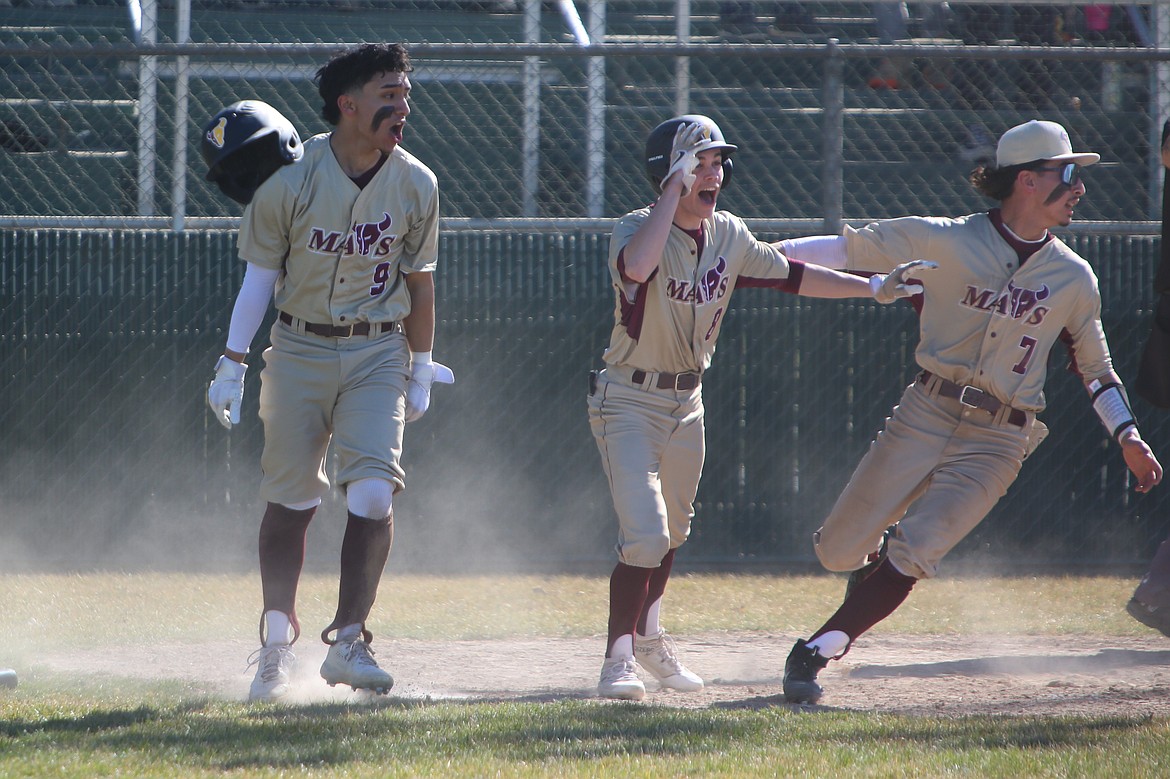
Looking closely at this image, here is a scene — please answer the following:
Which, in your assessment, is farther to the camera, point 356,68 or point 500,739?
point 356,68

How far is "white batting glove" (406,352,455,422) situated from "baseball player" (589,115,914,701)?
552mm

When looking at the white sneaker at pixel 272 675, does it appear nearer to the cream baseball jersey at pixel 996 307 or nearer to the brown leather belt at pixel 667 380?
the brown leather belt at pixel 667 380

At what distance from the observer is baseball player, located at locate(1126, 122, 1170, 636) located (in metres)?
5.04

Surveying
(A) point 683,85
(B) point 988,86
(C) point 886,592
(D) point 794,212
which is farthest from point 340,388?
(B) point 988,86

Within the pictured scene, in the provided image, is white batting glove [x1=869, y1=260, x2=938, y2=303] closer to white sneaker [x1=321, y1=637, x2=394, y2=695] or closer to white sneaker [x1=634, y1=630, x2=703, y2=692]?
white sneaker [x1=634, y1=630, x2=703, y2=692]

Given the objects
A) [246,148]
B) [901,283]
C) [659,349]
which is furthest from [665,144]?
[246,148]

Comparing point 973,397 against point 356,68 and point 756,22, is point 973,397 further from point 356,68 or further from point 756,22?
point 756,22

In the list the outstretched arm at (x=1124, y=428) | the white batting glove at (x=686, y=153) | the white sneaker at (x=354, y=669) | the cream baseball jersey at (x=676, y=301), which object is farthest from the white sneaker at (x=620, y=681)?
the outstretched arm at (x=1124, y=428)

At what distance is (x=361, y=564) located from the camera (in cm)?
431

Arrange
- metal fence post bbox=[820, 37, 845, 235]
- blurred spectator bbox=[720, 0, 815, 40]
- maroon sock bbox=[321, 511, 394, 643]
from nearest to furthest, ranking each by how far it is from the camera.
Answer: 1. maroon sock bbox=[321, 511, 394, 643]
2. metal fence post bbox=[820, 37, 845, 235]
3. blurred spectator bbox=[720, 0, 815, 40]

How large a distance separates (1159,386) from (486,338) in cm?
352

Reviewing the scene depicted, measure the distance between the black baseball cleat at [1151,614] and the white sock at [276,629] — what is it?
314cm

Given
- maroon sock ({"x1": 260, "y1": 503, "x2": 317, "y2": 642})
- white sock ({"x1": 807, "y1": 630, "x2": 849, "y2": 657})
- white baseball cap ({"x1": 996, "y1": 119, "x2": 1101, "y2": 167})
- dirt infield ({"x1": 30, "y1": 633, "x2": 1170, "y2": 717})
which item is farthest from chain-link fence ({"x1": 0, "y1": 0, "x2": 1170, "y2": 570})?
white sock ({"x1": 807, "y1": 630, "x2": 849, "y2": 657})

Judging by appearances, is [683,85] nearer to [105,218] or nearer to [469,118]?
[469,118]
